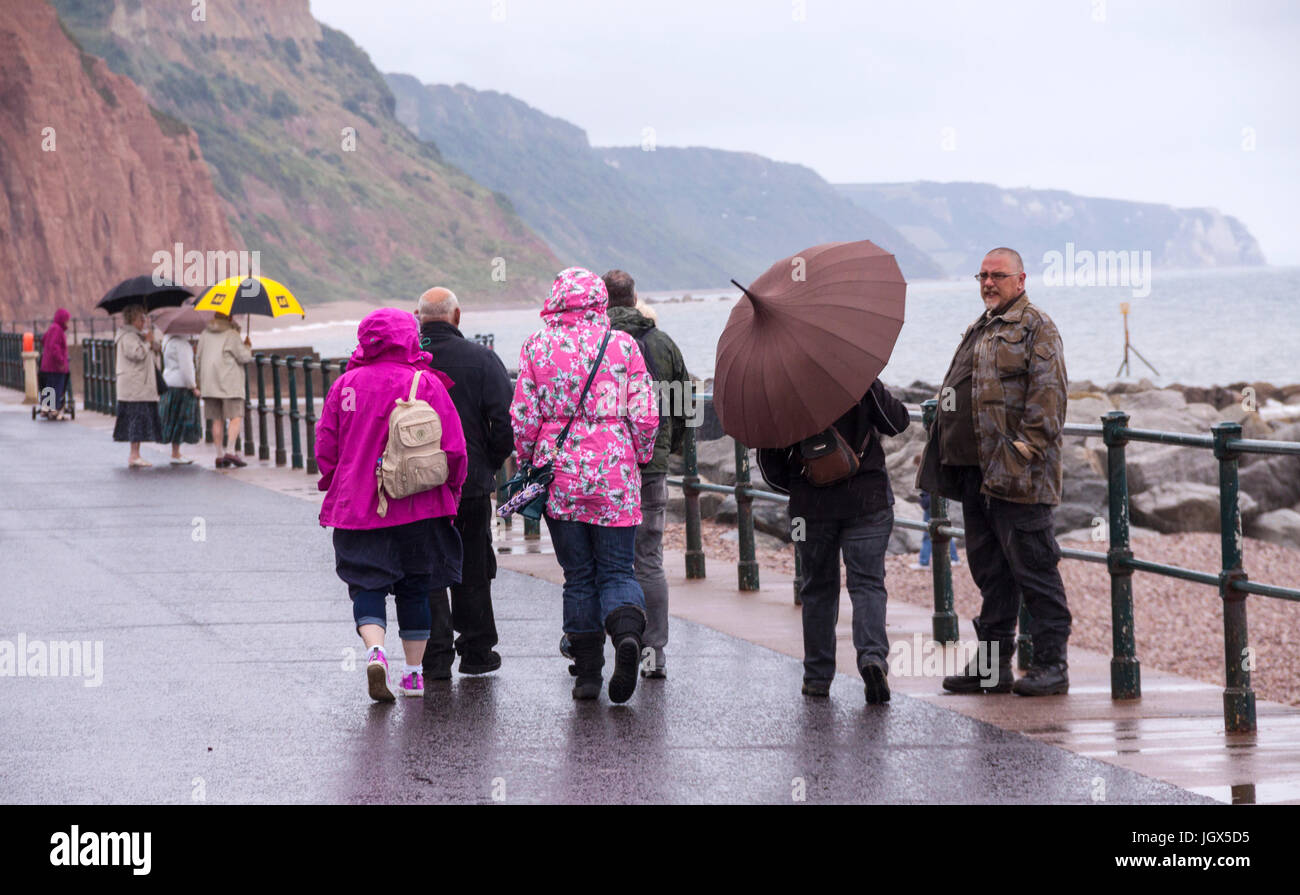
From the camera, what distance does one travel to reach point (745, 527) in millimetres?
10547

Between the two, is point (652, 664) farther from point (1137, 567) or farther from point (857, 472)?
point (1137, 567)

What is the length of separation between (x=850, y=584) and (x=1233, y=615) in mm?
1565

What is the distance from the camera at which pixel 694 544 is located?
11.2m

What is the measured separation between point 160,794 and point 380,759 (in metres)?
0.85

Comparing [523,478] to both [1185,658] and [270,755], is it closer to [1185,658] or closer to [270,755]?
[270,755]

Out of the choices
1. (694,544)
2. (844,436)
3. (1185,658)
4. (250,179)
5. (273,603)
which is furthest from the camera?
(250,179)

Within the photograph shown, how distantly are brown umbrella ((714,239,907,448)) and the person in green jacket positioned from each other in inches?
27.1

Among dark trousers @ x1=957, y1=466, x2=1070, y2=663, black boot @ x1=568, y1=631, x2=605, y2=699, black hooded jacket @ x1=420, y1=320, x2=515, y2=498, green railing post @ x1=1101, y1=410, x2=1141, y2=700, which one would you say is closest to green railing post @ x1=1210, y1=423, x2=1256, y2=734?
green railing post @ x1=1101, y1=410, x2=1141, y2=700

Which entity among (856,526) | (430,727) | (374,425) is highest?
(374,425)

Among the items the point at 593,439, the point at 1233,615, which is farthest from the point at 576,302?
the point at 1233,615

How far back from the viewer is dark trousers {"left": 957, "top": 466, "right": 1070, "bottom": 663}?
7.37m

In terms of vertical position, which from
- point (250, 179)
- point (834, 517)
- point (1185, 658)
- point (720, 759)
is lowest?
point (1185, 658)

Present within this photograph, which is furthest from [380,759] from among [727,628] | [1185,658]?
[1185,658]

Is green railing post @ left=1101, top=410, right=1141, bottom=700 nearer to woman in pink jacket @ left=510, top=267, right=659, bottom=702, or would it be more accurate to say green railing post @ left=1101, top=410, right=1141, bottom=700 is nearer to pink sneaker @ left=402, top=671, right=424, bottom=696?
woman in pink jacket @ left=510, top=267, right=659, bottom=702
